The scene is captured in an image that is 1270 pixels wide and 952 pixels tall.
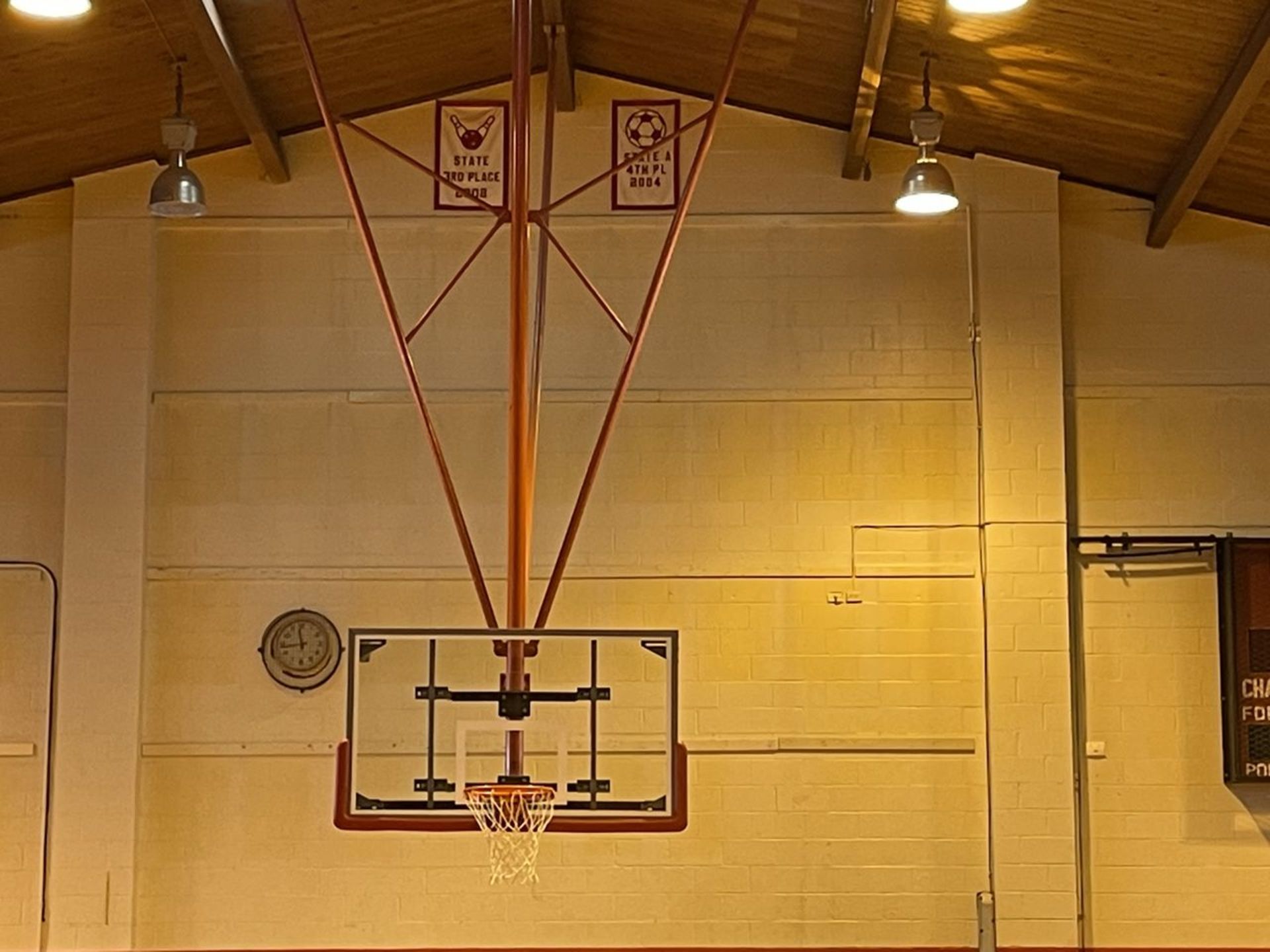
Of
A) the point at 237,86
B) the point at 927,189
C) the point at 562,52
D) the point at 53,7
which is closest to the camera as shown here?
the point at 53,7

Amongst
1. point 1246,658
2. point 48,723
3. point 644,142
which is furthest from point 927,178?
point 48,723

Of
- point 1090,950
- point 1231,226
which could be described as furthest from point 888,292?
point 1090,950

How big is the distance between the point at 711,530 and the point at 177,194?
3387mm

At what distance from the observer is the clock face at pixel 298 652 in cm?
974

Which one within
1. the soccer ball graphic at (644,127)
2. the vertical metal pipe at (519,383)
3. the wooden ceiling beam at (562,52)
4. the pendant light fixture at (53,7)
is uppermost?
the wooden ceiling beam at (562,52)

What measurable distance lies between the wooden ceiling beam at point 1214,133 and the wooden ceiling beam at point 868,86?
1608 millimetres

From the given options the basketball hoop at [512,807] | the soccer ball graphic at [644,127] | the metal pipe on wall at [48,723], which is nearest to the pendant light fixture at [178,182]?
the metal pipe on wall at [48,723]

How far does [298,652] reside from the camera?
9758 millimetres

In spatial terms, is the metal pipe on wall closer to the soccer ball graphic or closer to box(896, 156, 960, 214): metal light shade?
the soccer ball graphic

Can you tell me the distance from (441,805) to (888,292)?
4.23 m

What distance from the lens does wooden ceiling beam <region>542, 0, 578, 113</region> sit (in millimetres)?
9039

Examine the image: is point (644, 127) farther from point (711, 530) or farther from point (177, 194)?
point (177, 194)

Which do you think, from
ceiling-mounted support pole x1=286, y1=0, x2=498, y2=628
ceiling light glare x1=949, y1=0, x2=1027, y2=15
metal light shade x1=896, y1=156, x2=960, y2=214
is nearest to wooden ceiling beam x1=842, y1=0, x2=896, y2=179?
metal light shade x1=896, y1=156, x2=960, y2=214

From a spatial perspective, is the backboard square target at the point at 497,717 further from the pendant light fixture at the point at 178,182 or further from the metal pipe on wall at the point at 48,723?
the pendant light fixture at the point at 178,182
